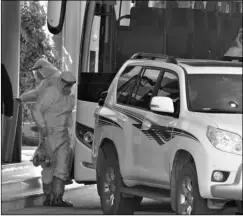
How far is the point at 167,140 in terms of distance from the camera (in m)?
12.5

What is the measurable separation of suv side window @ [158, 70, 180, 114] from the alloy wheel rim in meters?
0.92

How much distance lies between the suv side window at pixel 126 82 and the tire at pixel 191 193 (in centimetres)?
252

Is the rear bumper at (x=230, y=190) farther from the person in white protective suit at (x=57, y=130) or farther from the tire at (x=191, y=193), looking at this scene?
the person in white protective suit at (x=57, y=130)

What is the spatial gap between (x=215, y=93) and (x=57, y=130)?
4565mm

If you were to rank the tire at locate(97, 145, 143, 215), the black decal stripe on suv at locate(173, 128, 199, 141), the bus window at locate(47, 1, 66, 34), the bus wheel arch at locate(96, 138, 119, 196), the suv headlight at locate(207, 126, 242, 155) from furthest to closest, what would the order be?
the bus window at locate(47, 1, 66, 34)
the bus wheel arch at locate(96, 138, 119, 196)
the tire at locate(97, 145, 143, 215)
the black decal stripe on suv at locate(173, 128, 199, 141)
the suv headlight at locate(207, 126, 242, 155)

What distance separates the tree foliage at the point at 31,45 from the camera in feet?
107

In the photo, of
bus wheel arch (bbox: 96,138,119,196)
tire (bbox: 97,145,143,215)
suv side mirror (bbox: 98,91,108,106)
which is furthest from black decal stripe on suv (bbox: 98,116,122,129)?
suv side mirror (bbox: 98,91,108,106)

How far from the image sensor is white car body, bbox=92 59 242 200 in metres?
11.4

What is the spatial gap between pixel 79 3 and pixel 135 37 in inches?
667

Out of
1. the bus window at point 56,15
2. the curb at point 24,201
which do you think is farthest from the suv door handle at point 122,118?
the bus window at point 56,15

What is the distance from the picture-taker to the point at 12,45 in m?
23.1

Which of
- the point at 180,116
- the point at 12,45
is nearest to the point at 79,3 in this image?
the point at 12,45

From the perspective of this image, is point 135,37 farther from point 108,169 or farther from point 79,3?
point 79,3

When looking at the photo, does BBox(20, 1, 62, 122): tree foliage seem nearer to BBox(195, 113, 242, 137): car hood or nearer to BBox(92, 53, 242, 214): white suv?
BBox(92, 53, 242, 214): white suv
